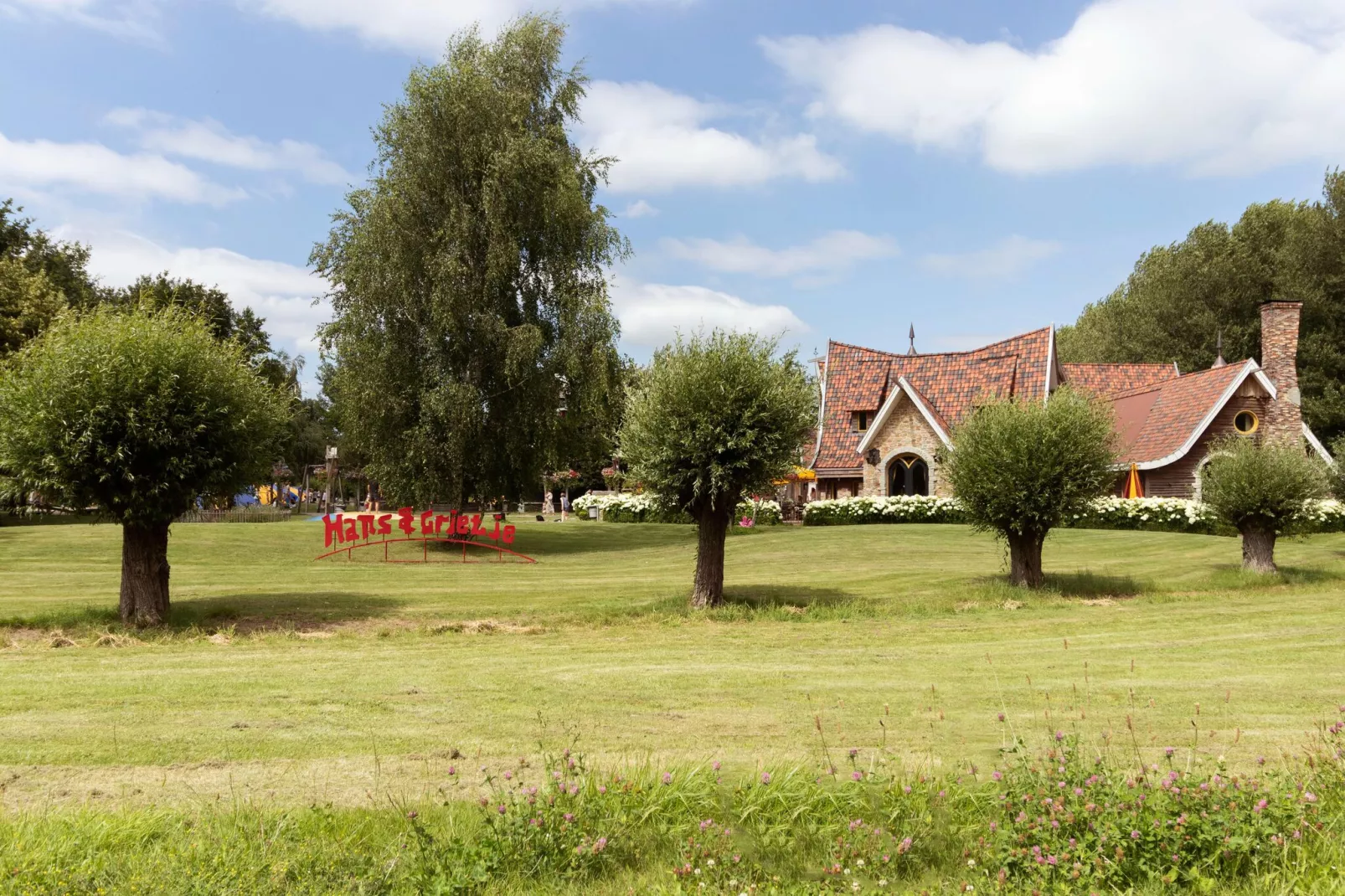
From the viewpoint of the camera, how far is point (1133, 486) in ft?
131

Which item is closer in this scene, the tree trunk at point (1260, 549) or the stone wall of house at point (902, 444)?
the tree trunk at point (1260, 549)

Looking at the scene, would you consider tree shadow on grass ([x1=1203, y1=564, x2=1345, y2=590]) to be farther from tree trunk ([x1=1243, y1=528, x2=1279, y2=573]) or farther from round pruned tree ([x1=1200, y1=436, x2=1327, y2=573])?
round pruned tree ([x1=1200, y1=436, x2=1327, y2=573])

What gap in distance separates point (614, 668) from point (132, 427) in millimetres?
10083

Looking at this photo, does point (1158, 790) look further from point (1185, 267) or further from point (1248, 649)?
point (1185, 267)

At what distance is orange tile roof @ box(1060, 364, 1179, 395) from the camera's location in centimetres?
5156

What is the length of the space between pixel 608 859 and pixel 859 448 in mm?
39135

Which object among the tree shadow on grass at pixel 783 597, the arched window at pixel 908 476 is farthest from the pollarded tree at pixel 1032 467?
the arched window at pixel 908 476

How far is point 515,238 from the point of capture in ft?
111

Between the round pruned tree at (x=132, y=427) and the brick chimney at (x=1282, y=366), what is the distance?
40.6 m

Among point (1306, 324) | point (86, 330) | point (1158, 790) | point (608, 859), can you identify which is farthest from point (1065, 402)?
point (1306, 324)

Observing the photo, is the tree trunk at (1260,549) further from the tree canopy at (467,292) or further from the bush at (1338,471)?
the tree canopy at (467,292)

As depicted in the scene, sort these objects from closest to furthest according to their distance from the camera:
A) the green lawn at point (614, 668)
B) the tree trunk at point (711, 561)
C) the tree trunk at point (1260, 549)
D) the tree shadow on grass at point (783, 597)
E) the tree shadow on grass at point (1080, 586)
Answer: the green lawn at point (614, 668) < the tree trunk at point (711, 561) < the tree shadow on grass at point (783, 597) < the tree shadow on grass at point (1080, 586) < the tree trunk at point (1260, 549)

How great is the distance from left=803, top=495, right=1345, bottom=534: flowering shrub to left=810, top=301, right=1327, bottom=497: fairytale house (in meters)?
2.34

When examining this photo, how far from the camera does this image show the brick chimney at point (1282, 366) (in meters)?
39.9
